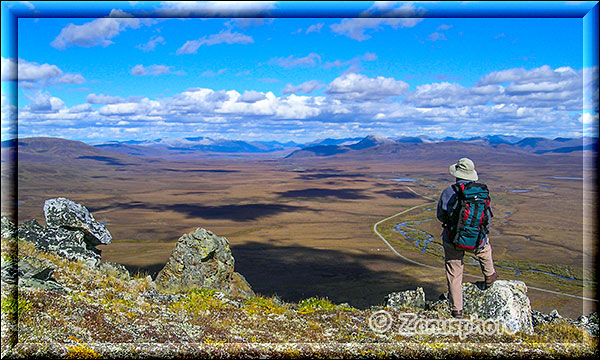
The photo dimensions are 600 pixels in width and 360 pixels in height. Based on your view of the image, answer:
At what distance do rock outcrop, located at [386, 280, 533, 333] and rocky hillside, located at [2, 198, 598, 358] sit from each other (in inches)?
0.9

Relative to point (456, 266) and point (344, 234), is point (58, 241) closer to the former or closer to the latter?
point (456, 266)

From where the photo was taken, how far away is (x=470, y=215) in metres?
7.81

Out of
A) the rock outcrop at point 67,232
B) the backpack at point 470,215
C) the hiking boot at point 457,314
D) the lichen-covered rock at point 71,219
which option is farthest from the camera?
the lichen-covered rock at point 71,219

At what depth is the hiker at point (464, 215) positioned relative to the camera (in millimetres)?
7812

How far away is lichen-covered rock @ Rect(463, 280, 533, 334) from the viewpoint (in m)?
8.66

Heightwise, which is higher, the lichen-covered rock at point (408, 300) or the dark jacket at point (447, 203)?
the dark jacket at point (447, 203)

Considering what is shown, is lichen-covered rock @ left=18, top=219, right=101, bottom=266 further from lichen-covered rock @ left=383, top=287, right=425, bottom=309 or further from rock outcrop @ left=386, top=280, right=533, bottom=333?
rock outcrop @ left=386, top=280, right=533, bottom=333

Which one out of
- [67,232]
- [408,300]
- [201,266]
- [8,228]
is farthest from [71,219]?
[408,300]

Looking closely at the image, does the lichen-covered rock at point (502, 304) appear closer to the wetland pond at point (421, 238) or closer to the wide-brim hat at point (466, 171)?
the wide-brim hat at point (466, 171)

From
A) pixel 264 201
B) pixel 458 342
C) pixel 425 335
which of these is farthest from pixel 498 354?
pixel 264 201

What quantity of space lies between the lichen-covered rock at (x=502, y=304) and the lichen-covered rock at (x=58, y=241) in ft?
32.8

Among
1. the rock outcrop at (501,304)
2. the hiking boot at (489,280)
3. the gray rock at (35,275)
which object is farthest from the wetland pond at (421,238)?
the gray rock at (35,275)

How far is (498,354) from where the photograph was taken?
5.83 meters

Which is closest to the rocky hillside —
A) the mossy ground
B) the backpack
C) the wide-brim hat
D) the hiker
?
the mossy ground
